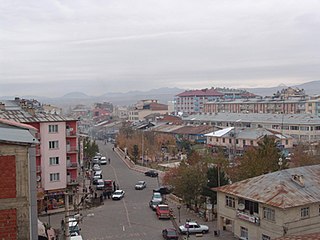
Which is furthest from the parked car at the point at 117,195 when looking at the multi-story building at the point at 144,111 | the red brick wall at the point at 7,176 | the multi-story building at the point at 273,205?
the multi-story building at the point at 144,111

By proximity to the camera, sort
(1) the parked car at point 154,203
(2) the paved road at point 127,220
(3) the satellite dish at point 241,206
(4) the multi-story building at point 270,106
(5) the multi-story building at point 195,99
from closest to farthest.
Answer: (3) the satellite dish at point 241,206
(2) the paved road at point 127,220
(1) the parked car at point 154,203
(4) the multi-story building at point 270,106
(5) the multi-story building at point 195,99

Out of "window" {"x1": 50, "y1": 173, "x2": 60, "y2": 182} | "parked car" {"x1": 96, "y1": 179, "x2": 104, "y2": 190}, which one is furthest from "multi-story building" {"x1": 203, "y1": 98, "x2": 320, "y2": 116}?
"window" {"x1": 50, "y1": 173, "x2": 60, "y2": 182}

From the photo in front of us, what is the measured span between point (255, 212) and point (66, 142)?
45.7 feet

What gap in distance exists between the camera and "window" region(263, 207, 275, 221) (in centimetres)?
1786

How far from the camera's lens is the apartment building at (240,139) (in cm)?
4925

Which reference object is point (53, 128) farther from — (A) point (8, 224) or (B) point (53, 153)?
(A) point (8, 224)

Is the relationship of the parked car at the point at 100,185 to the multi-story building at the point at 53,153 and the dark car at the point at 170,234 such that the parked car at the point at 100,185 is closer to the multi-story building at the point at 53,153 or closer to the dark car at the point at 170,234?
the multi-story building at the point at 53,153

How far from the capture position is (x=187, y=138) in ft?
200

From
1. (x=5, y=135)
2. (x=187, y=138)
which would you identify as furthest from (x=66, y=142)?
(x=187, y=138)

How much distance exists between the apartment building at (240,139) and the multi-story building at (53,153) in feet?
76.6

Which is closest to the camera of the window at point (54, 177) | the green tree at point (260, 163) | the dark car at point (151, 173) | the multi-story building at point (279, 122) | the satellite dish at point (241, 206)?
the satellite dish at point (241, 206)

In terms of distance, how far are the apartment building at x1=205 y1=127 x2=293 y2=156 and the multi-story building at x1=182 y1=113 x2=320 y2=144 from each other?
2.73m

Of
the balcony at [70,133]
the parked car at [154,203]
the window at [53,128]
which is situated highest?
the window at [53,128]

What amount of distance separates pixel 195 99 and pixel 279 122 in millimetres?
70204
